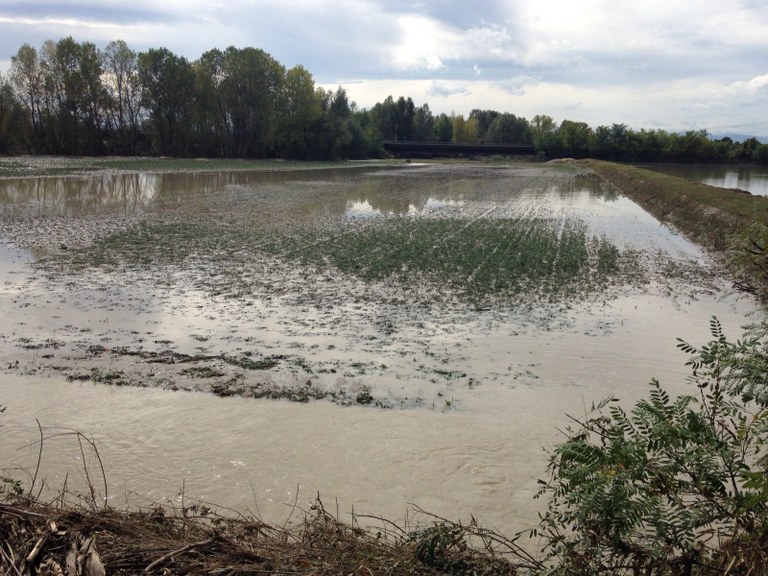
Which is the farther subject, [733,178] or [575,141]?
[575,141]

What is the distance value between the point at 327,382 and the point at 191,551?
4.45 m

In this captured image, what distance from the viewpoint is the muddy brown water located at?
5.51 meters

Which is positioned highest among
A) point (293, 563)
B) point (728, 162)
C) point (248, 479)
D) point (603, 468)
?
point (728, 162)

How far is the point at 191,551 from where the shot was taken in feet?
11.1

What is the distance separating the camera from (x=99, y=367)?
8.06m

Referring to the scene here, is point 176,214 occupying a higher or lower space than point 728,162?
lower

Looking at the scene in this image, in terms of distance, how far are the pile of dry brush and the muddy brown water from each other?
1392 mm

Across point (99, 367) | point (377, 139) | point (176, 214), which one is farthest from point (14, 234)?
point (377, 139)

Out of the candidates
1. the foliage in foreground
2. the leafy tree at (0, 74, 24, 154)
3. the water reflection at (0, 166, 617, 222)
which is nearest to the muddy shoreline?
the foliage in foreground

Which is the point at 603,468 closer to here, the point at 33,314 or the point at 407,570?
the point at 407,570

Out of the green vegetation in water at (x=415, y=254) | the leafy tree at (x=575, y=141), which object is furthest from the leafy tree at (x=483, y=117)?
the green vegetation in water at (x=415, y=254)

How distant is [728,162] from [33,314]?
128m

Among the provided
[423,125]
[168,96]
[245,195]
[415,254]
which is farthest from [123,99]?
[423,125]

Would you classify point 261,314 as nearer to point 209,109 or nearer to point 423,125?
point 209,109
